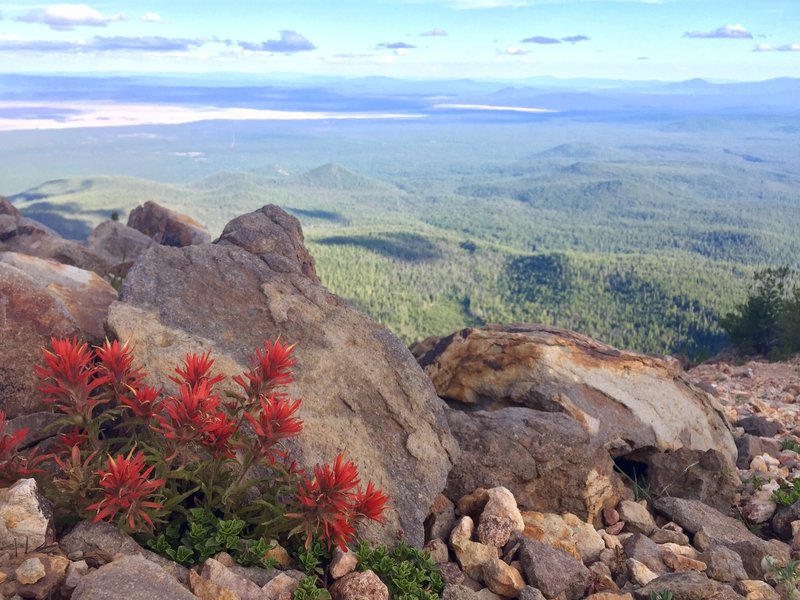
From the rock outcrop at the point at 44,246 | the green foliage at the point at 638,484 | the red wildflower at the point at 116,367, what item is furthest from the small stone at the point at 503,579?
the rock outcrop at the point at 44,246

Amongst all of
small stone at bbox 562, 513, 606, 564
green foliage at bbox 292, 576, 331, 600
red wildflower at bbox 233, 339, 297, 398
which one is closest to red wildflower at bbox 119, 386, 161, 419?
red wildflower at bbox 233, 339, 297, 398

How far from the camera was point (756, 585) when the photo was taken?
6.91m

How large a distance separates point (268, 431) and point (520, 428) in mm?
4324

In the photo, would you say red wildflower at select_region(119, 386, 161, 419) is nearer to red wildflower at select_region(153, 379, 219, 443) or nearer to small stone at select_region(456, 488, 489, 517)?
red wildflower at select_region(153, 379, 219, 443)

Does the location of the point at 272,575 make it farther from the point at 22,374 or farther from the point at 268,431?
the point at 22,374

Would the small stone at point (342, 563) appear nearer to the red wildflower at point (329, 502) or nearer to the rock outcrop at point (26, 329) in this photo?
the red wildflower at point (329, 502)

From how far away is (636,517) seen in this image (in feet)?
28.9

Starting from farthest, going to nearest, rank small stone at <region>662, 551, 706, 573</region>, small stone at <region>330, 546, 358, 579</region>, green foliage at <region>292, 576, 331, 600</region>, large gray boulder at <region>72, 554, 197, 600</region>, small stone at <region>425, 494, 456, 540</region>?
small stone at <region>425, 494, 456, 540</region> → small stone at <region>662, 551, 706, 573</region> → small stone at <region>330, 546, 358, 579</region> → green foliage at <region>292, 576, 331, 600</region> → large gray boulder at <region>72, 554, 197, 600</region>

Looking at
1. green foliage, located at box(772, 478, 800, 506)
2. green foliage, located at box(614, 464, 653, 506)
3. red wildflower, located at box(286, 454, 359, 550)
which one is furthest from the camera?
green foliage, located at box(614, 464, 653, 506)

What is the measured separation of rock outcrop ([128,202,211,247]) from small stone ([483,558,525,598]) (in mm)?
25001

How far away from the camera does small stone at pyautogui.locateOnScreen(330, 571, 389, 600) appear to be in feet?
Result: 19.4

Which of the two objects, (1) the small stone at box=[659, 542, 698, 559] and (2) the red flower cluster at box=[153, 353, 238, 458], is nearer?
(2) the red flower cluster at box=[153, 353, 238, 458]

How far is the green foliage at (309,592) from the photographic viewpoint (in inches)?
226

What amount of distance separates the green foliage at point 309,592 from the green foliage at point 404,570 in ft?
1.94
